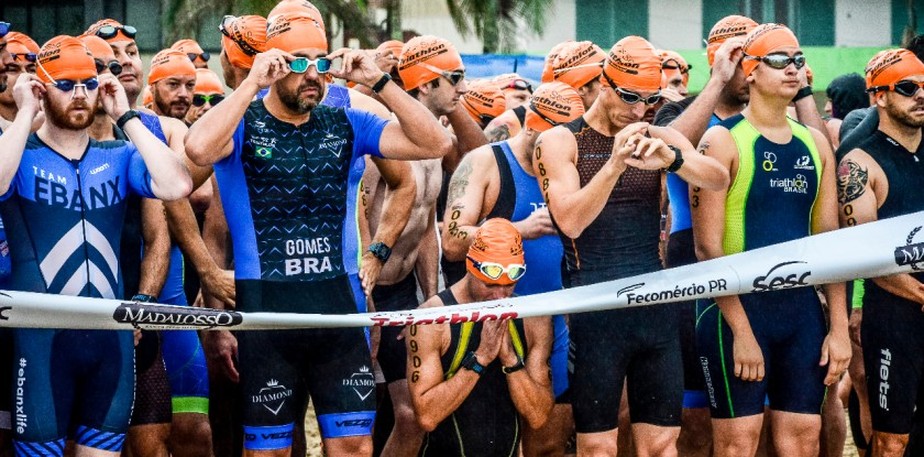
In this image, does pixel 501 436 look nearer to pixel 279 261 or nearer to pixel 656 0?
pixel 279 261

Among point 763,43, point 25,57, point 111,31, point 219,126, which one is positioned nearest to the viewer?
point 219,126

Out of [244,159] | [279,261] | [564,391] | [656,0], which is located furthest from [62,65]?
[656,0]

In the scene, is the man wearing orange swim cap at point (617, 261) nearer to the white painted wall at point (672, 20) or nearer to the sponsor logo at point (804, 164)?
the sponsor logo at point (804, 164)

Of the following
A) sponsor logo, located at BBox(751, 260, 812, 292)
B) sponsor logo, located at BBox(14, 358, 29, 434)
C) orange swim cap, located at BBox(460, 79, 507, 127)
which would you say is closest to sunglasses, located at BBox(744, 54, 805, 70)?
sponsor logo, located at BBox(751, 260, 812, 292)

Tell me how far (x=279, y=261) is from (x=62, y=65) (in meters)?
1.29

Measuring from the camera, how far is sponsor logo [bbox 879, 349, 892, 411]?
6.93 metres

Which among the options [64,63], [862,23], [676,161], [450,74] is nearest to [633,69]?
[676,161]

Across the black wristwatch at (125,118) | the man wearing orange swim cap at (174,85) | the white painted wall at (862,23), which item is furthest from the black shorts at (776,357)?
the white painted wall at (862,23)

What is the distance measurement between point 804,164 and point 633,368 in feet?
4.34

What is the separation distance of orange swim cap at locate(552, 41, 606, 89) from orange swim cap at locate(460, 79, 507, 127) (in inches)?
67.5

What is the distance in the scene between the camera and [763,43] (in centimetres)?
668

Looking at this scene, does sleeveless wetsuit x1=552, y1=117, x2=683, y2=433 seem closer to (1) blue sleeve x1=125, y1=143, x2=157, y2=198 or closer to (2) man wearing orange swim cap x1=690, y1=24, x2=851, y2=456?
(2) man wearing orange swim cap x1=690, y1=24, x2=851, y2=456

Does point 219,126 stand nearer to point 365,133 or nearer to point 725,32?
point 365,133

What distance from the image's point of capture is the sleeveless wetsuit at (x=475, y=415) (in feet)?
21.2
